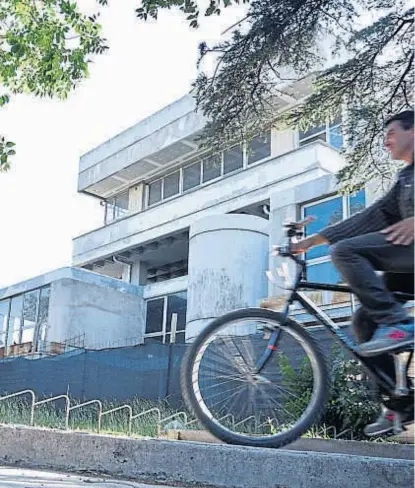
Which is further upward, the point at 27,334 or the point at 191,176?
the point at 191,176

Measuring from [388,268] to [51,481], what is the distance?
7.42 ft

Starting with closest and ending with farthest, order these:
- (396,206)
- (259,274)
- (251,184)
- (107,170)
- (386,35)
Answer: (396,206) → (386,35) → (259,274) → (251,184) → (107,170)

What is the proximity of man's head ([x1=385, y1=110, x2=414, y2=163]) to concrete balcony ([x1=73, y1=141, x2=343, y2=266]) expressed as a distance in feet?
49.3

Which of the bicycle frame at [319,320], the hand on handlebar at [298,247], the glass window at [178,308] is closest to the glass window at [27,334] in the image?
the glass window at [178,308]

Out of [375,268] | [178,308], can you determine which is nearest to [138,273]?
[178,308]

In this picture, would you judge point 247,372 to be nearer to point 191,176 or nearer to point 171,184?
point 191,176

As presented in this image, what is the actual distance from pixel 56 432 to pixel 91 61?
6.70m

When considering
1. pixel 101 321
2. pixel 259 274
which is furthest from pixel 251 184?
pixel 101 321

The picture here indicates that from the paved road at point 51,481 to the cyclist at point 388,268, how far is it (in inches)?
60.7

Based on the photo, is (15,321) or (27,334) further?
(15,321)

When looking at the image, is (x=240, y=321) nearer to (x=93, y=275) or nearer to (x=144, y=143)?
(x=93, y=275)

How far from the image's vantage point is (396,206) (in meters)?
3.27

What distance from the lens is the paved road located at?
3.50 meters

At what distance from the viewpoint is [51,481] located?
12.2 ft
